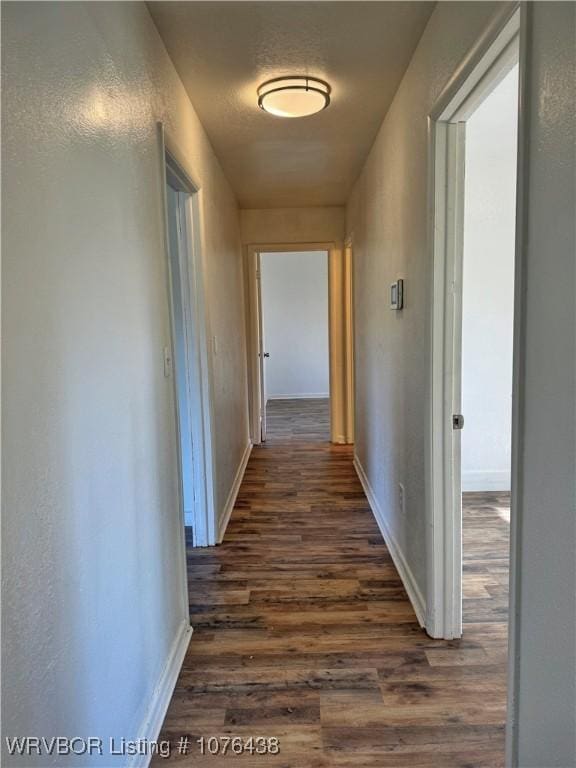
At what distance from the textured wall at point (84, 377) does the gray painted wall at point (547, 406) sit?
3.30 feet

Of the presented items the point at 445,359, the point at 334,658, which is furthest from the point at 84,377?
the point at 334,658

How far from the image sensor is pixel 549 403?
0.99 meters

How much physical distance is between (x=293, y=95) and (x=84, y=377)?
1.76 meters

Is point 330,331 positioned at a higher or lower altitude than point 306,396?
higher

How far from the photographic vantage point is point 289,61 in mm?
1993

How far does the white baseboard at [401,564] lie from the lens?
2.08 m

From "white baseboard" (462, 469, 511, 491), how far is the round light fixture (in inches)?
107

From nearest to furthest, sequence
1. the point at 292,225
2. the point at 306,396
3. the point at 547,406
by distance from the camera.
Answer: the point at 547,406 < the point at 292,225 < the point at 306,396

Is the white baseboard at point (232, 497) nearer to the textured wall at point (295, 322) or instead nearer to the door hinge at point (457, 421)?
the door hinge at point (457, 421)

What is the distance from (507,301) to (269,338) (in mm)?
4750

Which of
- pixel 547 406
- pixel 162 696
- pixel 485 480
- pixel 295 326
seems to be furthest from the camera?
pixel 295 326

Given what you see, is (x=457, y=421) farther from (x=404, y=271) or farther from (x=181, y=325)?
(x=181, y=325)

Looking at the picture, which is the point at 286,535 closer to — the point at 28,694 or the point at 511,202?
the point at 28,694

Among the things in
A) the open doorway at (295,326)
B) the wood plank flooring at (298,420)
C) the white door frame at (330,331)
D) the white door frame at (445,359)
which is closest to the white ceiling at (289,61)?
the white door frame at (445,359)
